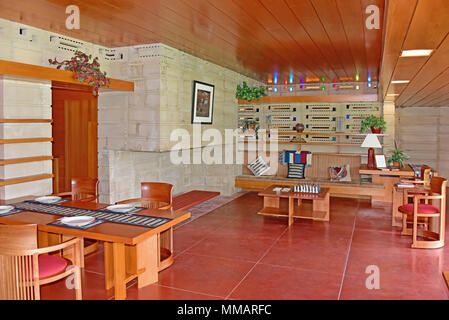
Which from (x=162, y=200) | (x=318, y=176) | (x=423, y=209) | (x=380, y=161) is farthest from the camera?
(x=318, y=176)

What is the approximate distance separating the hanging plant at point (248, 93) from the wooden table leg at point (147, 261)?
5.38 m

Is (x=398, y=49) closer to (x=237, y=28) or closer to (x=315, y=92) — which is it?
(x=237, y=28)

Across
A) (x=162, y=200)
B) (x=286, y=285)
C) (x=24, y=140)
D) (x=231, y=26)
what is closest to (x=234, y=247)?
(x=162, y=200)

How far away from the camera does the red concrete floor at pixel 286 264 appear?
141 inches

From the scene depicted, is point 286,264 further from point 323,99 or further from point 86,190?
point 323,99

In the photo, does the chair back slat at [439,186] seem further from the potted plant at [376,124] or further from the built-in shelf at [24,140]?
the built-in shelf at [24,140]

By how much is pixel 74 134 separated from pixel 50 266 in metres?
3.77

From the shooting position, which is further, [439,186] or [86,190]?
[439,186]

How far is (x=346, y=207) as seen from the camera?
7.45m

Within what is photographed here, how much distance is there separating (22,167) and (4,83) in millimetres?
1009

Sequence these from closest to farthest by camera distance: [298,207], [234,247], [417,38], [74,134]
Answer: [417,38] < [234,247] < [74,134] < [298,207]

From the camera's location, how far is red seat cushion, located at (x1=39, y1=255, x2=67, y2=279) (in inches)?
113

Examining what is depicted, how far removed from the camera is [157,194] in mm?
4566
